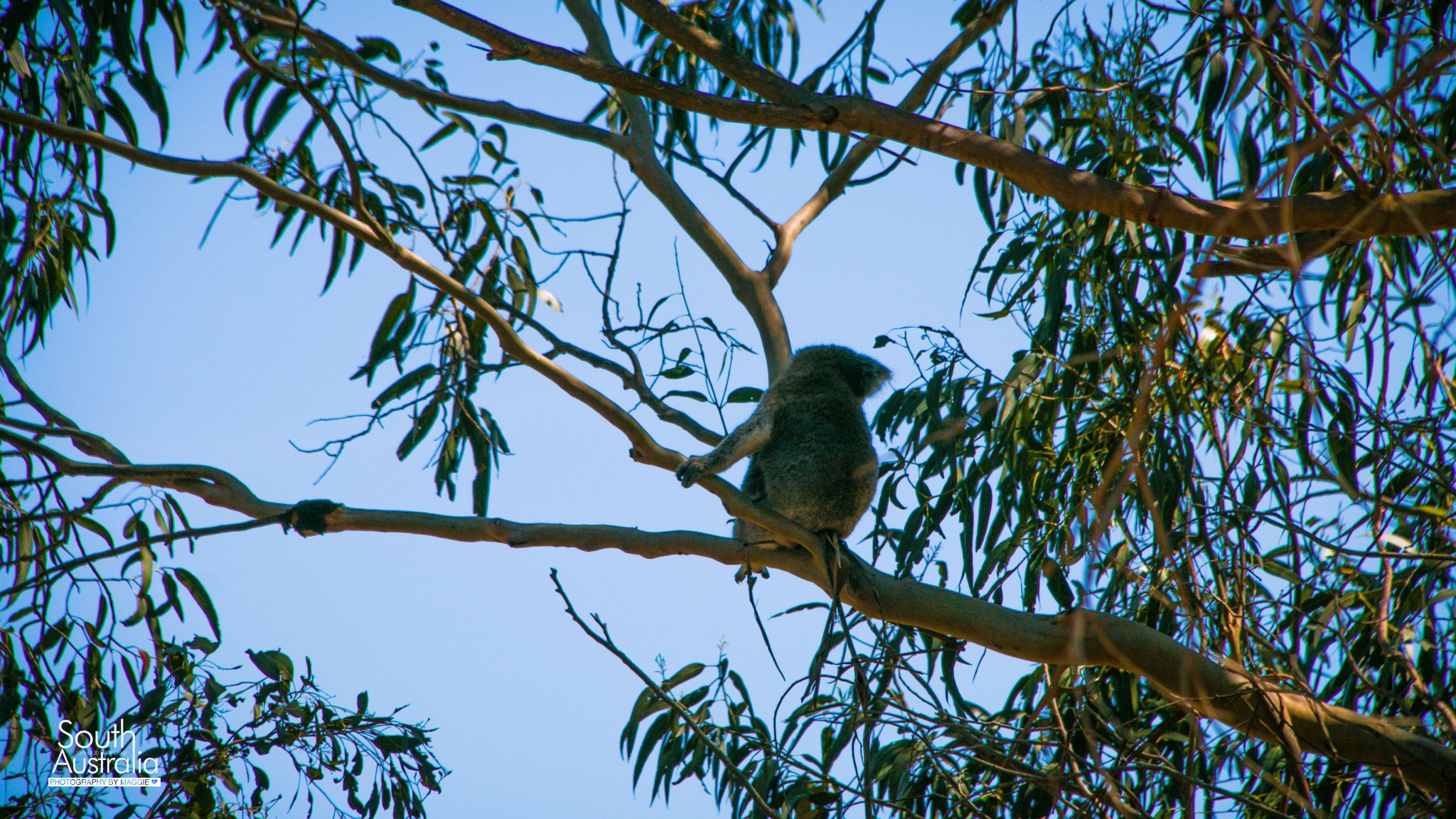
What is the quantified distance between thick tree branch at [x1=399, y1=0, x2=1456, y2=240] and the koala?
3.93ft

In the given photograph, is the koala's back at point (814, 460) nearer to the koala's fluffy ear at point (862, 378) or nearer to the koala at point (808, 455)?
the koala at point (808, 455)

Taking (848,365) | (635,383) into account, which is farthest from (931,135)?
(848,365)

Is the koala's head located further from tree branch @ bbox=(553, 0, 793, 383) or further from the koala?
tree branch @ bbox=(553, 0, 793, 383)

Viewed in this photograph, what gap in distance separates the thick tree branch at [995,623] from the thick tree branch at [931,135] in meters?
0.67

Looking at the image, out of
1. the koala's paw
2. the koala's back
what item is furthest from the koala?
the koala's paw

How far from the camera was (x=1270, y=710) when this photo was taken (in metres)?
1.86

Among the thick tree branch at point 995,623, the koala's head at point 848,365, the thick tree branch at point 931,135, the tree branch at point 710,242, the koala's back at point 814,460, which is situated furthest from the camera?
the koala's head at point 848,365

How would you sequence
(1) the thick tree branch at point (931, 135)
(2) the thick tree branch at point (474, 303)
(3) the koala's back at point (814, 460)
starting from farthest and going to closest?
(3) the koala's back at point (814, 460), (2) the thick tree branch at point (474, 303), (1) the thick tree branch at point (931, 135)

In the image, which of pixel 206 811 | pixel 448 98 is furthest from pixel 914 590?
pixel 206 811

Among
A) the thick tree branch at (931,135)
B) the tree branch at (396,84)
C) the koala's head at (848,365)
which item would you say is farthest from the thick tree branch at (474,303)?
the koala's head at (848,365)

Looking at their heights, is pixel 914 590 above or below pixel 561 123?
below

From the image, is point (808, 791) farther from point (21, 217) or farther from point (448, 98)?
point (21, 217)

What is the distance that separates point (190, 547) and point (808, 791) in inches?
71.8

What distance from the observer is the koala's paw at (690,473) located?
7.60ft
